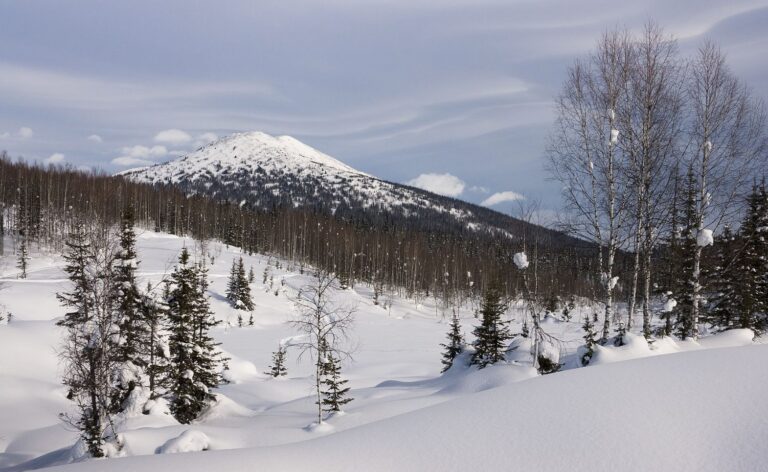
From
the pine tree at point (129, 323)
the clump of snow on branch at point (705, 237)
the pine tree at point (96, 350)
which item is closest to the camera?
the pine tree at point (96, 350)

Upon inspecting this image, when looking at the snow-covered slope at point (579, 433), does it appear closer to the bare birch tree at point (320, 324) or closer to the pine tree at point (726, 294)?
the bare birch tree at point (320, 324)

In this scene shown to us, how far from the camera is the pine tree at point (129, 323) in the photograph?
15.4m

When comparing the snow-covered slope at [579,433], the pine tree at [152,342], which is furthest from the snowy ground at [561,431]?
the pine tree at [152,342]

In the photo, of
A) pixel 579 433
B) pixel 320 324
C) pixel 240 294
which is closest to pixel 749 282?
pixel 320 324

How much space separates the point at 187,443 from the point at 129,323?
877cm

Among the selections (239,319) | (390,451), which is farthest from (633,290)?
(239,319)

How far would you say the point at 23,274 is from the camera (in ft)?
163

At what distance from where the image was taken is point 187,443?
363 inches

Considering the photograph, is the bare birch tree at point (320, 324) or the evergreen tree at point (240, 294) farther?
the evergreen tree at point (240, 294)

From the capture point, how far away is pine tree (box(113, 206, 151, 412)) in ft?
50.6

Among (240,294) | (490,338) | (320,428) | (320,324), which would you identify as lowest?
(240,294)

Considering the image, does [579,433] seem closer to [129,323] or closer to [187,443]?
[187,443]

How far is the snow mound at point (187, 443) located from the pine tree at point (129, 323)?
7.20 m

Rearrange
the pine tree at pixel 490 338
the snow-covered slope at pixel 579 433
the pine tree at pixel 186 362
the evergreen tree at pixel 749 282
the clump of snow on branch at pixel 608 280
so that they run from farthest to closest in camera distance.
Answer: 1. the evergreen tree at pixel 749 282
2. the pine tree at pixel 490 338
3. the pine tree at pixel 186 362
4. the clump of snow on branch at pixel 608 280
5. the snow-covered slope at pixel 579 433
